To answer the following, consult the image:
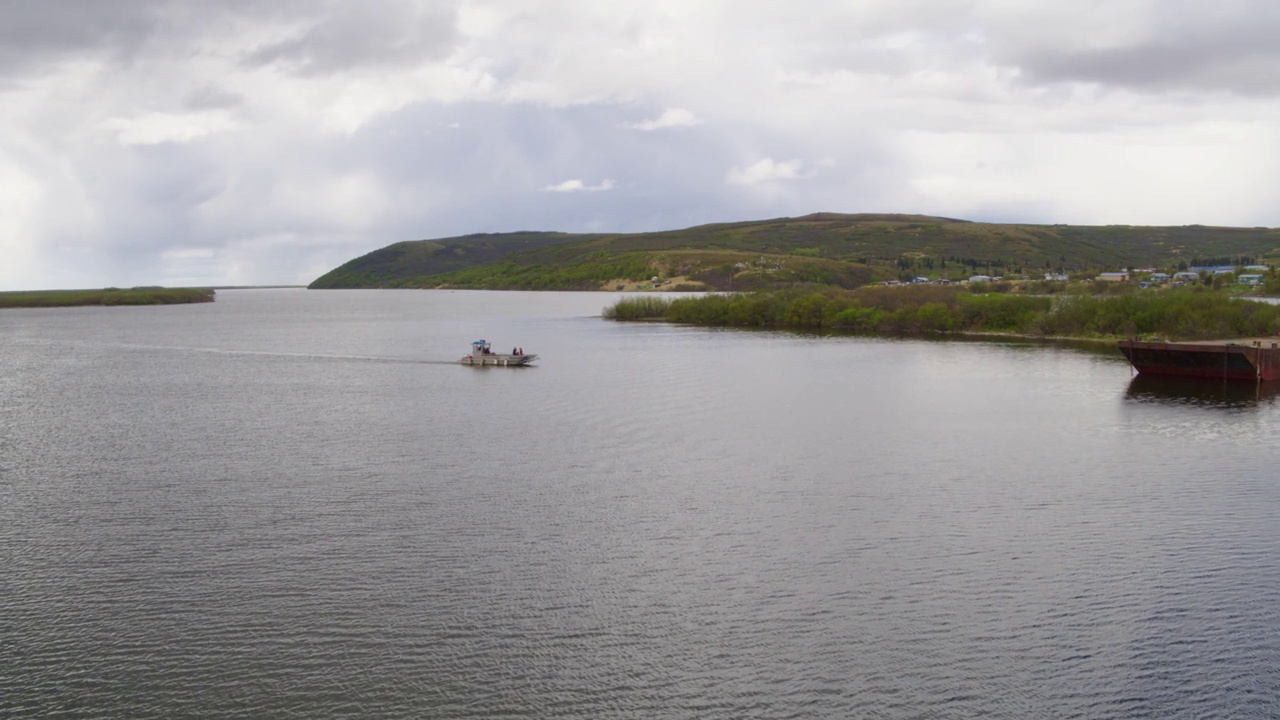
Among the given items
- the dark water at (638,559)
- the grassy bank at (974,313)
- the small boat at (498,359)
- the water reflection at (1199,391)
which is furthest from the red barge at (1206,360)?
the small boat at (498,359)

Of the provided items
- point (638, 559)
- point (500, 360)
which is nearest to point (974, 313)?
point (500, 360)

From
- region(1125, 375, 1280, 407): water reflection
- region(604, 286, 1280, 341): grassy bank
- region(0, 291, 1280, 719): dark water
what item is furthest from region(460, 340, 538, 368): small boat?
region(604, 286, 1280, 341): grassy bank

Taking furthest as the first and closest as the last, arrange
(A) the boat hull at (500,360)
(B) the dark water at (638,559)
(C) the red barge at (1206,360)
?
(A) the boat hull at (500,360) < (C) the red barge at (1206,360) < (B) the dark water at (638,559)

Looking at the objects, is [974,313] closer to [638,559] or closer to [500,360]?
[500,360]

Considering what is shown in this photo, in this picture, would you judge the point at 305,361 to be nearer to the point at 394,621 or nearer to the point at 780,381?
the point at 780,381

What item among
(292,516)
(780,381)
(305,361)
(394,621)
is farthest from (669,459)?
(305,361)

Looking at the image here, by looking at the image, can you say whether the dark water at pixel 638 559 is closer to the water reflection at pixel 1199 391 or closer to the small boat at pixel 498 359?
the water reflection at pixel 1199 391
